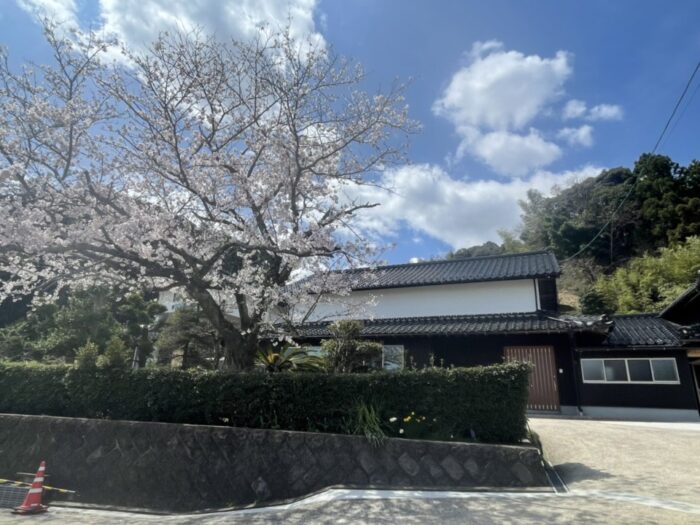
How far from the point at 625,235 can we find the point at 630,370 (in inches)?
818

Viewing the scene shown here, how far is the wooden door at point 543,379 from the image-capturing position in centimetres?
1287

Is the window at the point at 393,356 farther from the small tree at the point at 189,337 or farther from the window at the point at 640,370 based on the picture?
the window at the point at 640,370

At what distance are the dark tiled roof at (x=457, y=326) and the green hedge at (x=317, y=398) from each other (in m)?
4.76

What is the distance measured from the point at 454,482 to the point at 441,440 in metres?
0.62

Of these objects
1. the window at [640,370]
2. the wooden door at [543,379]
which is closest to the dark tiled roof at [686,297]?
the window at [640,370]

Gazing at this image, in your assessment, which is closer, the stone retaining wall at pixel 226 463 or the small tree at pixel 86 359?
the stone retaining wall at pixel 226 463

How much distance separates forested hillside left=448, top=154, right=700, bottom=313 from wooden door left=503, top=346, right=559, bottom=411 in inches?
396

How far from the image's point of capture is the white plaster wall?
14.1m

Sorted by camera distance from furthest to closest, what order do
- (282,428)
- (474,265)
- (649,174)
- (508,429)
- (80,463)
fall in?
(649,174) → (474,265) → (80,463) → (282,428) → (508,429)

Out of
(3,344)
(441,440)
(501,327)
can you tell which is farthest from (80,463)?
(501,327)

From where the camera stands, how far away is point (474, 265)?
16781mm

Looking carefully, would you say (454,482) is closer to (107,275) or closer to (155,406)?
(155,406)

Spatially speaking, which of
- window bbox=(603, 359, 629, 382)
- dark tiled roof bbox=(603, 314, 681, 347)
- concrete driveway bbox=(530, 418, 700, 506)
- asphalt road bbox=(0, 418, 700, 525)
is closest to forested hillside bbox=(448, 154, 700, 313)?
dark tiled roof bbox=(603, 314, 681, 347)

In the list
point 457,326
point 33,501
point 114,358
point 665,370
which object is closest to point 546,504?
point 33,501
